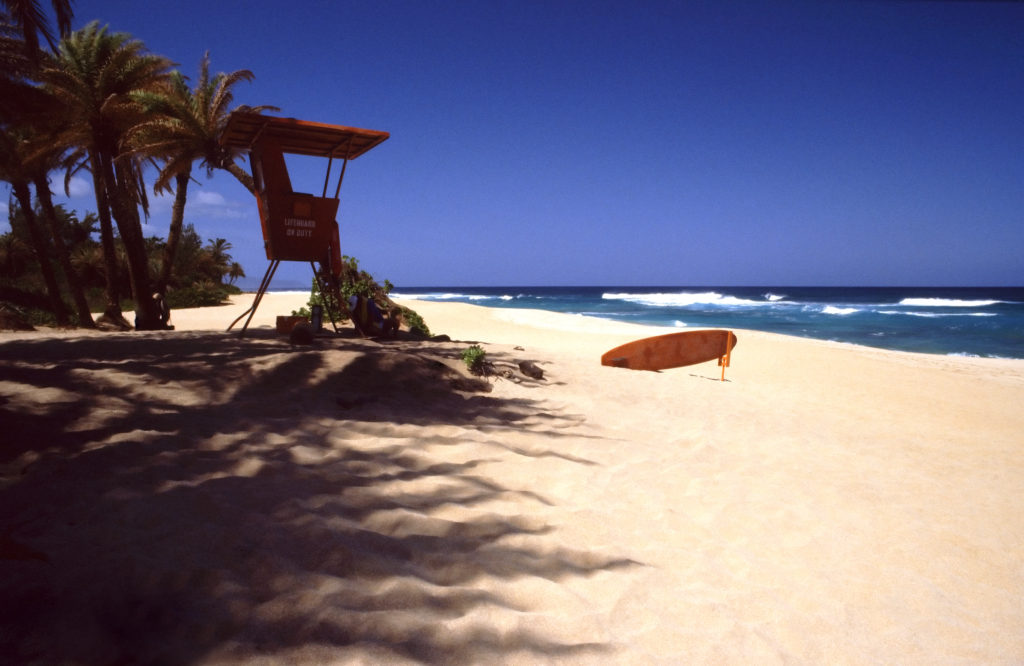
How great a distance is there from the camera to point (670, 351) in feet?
30.3

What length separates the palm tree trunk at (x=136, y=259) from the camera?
11.3 metres

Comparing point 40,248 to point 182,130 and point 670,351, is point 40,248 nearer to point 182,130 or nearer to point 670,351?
point 182,130

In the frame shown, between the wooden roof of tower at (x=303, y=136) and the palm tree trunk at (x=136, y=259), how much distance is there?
696 cm

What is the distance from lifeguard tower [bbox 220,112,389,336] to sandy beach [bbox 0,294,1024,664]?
6.45 ft

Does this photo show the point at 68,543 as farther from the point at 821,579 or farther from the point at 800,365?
the point at 800,365

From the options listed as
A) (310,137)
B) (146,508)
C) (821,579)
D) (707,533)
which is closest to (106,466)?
(146,508)

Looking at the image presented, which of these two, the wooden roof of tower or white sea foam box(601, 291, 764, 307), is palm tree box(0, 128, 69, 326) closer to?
the wooden roof of tower

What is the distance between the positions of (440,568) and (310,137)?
6.31 meters

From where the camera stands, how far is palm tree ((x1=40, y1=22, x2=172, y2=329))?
11367 millimetres

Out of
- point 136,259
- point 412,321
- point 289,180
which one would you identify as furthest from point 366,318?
point 136,259

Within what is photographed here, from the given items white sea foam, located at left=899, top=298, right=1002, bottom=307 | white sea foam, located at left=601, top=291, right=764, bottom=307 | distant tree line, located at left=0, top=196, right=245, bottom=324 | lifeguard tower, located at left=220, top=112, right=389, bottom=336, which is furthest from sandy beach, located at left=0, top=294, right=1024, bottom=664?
white sea foam, located at left=899, top=298, right=1002, bottom=307

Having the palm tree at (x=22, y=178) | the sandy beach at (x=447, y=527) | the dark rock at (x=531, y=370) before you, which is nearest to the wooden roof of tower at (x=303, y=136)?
the sandy beach at (x=447, y=527)

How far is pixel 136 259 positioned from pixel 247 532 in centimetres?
1236

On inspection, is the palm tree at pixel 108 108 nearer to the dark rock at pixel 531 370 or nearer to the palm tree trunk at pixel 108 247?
the palm tree trunk at pixel 108 247
